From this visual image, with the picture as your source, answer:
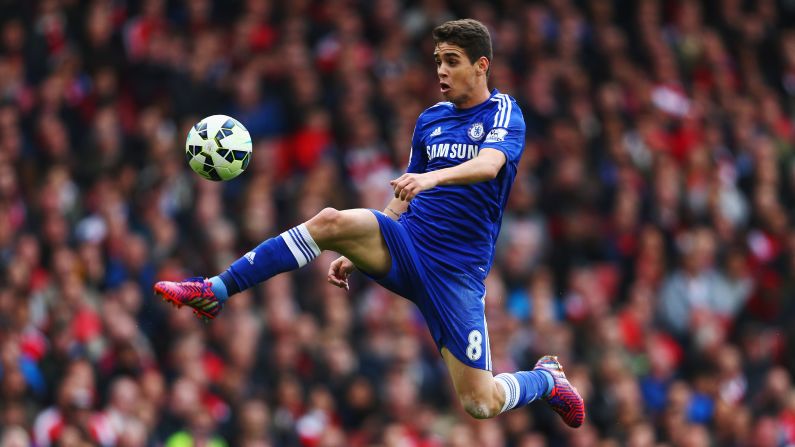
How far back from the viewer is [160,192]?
13.7m

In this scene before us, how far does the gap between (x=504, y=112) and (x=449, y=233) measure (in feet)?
2.67

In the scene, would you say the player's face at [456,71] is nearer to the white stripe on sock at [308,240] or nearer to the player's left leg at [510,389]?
Result: the white stripe on sock at [308,240]

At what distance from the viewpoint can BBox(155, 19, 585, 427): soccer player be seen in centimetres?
824

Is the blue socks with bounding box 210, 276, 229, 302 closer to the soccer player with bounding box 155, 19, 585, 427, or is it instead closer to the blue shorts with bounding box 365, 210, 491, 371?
the soccer player with bounding box 155, 19, 585, 427

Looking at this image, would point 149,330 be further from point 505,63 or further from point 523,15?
point 523,15

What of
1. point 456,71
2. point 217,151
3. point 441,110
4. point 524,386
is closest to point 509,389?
point 524,386

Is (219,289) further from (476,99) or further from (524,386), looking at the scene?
(524,386)

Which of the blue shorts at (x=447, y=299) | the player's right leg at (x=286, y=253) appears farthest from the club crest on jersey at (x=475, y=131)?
the player's right leg at (x=286, y=253)

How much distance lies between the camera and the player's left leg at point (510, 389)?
879cm

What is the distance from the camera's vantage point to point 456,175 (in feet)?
26.1

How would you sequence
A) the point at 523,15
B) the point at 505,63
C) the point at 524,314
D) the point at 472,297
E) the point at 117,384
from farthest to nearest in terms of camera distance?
the point at 523,15 → the point at 505,63 → the point at 524,314 → the point at 117,384 → the point at 472,297

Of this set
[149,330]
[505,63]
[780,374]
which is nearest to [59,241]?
[149,330]

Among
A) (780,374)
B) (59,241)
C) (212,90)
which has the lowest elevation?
(780,374)

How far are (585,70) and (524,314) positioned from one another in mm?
4269
